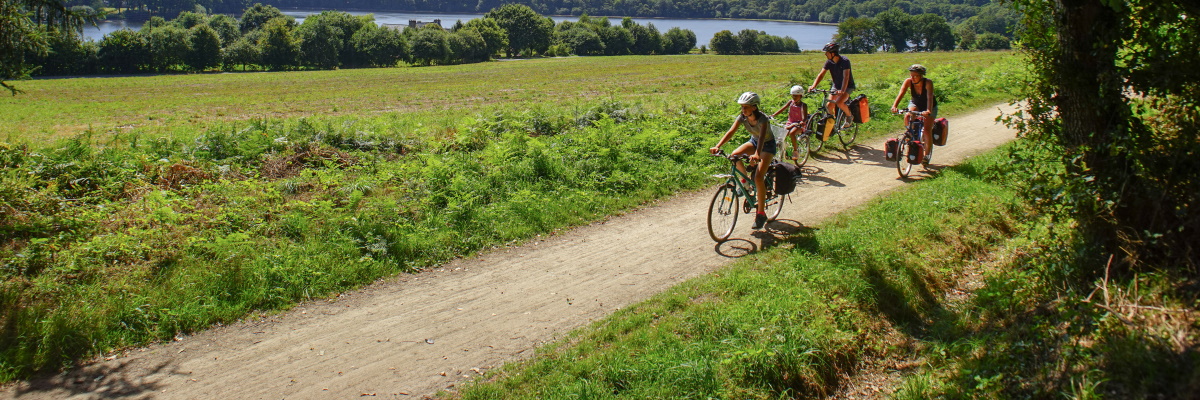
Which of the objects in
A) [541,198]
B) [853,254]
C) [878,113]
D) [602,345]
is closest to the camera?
[602,345]

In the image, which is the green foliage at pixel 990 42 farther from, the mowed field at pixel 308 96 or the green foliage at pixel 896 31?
the mowed field at pixel 308 96

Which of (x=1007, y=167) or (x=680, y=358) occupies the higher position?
(x=1007, y=167)

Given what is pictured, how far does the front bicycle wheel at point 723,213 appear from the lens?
909 centimetres

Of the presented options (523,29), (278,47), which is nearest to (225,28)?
(278,47)

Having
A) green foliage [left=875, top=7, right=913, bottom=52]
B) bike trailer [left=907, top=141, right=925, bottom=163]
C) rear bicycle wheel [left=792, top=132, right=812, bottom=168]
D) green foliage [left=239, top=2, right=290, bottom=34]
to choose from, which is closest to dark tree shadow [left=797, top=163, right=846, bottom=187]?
rear bicycle wheel [left=792, top=132, right=812, bottom=168]

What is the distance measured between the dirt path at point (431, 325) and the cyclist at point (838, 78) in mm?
3595

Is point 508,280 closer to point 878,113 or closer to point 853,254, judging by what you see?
point 853,254

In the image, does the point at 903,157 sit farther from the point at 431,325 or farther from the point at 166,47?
the point at 166,47

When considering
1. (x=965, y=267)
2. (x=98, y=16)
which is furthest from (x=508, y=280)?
(x=98, y=16)

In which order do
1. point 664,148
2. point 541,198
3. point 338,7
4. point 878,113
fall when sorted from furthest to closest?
point 338,7 < point 878,113 < point 664,148 < point 541,198

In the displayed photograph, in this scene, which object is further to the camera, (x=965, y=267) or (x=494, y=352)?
(x=965, y=267)

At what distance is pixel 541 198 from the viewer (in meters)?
11.0

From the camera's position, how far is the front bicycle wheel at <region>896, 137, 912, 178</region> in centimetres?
1188

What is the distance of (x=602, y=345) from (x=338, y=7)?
8355 inches
